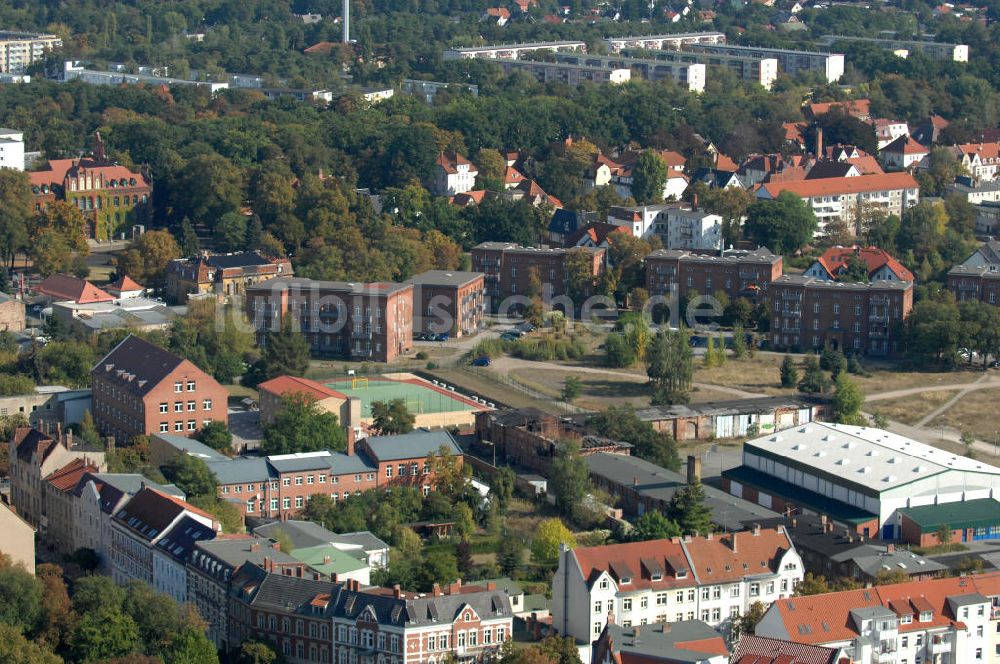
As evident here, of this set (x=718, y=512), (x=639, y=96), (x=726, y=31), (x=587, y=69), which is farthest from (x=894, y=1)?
(x=718, y=512)

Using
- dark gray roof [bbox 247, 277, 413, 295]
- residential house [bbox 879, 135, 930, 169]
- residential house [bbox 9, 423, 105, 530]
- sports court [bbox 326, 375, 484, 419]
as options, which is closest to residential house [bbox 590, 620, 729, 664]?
residential house [bbox 9, 423, 105, 530]

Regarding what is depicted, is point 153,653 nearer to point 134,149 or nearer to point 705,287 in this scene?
point 705,287

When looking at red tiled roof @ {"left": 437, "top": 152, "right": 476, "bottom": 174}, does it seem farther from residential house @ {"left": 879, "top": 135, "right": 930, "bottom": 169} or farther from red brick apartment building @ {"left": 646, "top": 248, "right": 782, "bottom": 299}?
residential house @ {"left": 879, "top": 135, "right": 930, "bottom": 169}

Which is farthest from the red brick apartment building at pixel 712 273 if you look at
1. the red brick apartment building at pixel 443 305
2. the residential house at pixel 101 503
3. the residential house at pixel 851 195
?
the residential house at pixel 101 503

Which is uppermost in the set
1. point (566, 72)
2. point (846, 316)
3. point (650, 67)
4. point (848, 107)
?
point (650, 67)

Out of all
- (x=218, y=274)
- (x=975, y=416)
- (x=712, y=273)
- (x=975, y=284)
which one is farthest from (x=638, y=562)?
(x=218, y=274)

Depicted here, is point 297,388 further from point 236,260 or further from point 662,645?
point 662,645

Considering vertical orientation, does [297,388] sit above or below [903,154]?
below
